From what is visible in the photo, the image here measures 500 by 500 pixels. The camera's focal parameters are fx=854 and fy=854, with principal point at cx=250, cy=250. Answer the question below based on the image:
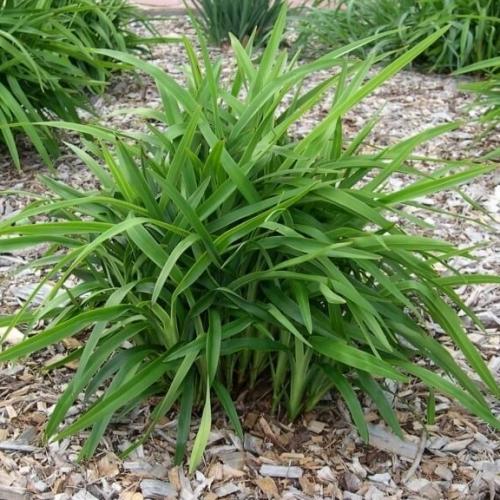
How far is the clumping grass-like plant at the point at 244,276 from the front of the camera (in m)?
1.86

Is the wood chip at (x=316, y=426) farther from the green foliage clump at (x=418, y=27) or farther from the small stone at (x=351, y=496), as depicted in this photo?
the green foliage clump at (x=418, y=27)

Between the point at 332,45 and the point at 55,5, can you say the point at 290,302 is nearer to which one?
the point at 55,5

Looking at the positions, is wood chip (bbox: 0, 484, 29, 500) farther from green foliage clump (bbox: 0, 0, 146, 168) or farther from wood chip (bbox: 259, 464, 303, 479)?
green foliage clump (bbox: 0, 0, 146, 168)

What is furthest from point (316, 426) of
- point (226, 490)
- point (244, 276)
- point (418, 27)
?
point (418, 27)

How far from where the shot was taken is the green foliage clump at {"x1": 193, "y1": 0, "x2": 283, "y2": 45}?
5.23 meters

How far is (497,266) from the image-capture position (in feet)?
9.35

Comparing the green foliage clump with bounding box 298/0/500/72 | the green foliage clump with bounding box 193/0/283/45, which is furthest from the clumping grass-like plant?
the green foliage clump with bounding box 193/0/283/45

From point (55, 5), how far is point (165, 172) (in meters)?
2.30

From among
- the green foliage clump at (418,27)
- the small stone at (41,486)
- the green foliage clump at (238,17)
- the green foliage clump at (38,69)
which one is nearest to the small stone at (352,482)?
the small stone at (41,486)

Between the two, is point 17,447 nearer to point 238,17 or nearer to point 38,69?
point 38,69

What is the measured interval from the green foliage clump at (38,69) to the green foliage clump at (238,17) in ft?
4.51

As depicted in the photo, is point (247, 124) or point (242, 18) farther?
point (242, 18)

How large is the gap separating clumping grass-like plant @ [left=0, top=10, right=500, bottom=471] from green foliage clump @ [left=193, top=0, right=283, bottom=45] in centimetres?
321

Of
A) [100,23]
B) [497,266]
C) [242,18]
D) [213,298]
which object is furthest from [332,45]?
[213,298]
